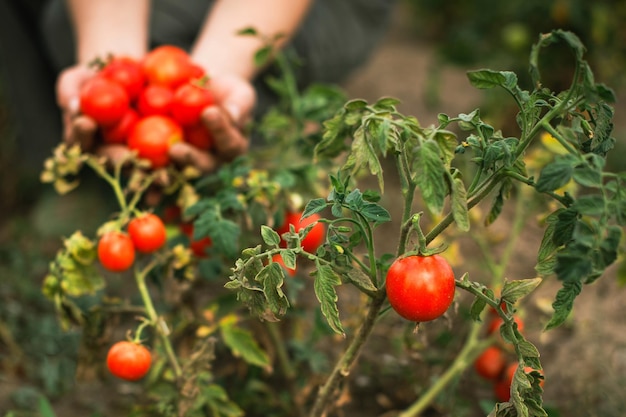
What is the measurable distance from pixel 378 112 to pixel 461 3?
10.6 ft

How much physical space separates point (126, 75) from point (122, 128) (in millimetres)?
103

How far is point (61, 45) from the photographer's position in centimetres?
214

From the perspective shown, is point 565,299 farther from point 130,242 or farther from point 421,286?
point 130,242

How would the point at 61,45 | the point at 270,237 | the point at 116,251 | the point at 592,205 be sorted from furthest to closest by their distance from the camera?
the point at 61,45
the point at 116,251
the point at 270,237
the point at 592,205

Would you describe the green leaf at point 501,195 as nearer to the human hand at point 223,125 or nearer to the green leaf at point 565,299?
the green leaf at point 565,299

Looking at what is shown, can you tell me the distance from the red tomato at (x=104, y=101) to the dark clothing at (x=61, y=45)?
76 cm

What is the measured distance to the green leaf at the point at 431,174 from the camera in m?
0.68

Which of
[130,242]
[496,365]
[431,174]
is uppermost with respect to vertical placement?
[431,174]

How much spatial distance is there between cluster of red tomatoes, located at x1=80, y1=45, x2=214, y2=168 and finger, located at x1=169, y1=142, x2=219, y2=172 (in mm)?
19

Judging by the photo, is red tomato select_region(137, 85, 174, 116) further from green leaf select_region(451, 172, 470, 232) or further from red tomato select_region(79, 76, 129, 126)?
green leaf select_region(451, 172, 470, 232)

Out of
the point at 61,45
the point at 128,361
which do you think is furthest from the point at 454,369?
the point at 61,45

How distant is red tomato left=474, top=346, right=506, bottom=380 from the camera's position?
129 centimetres

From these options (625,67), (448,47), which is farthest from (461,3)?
(625,67)

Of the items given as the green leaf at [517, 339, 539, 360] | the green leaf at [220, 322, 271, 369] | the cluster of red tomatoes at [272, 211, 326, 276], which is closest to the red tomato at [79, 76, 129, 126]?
the cluster of red tomatoes at [272, 211, 326, 276]
